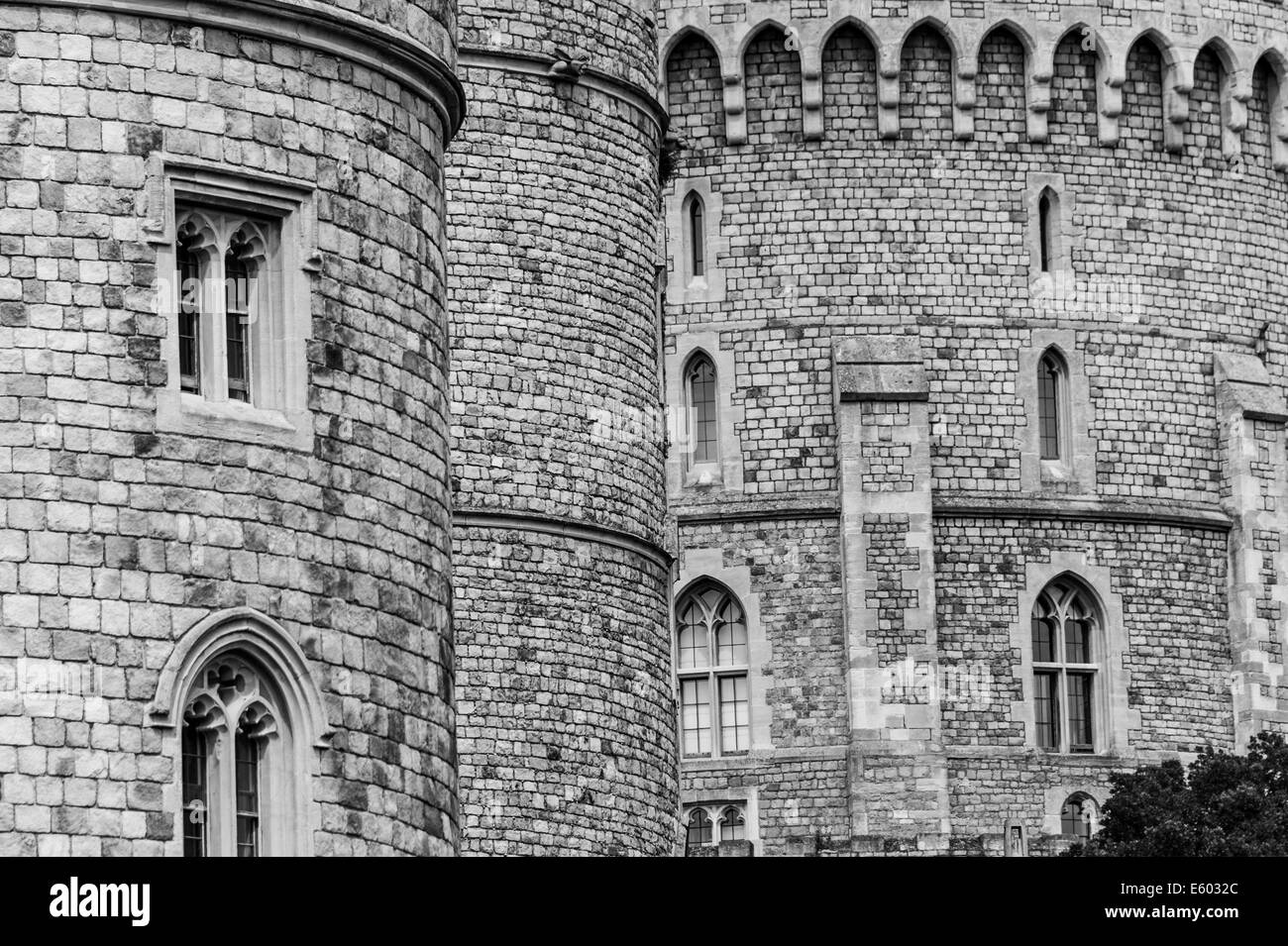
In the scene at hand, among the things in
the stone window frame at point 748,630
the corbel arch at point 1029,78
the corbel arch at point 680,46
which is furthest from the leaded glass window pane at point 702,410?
the corbel arch at point 1029,78

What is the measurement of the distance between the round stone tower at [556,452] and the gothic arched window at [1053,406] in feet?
56.0

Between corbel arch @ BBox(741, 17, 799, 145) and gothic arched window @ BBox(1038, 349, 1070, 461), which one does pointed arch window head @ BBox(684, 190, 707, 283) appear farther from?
gothic arched window @ BBox(1038, 349, 1070, 461)

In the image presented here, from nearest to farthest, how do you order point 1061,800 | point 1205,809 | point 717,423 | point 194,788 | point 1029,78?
point 194,788 → point 1205,809 → point 1061,800 → point 717,423 → point 1029,78

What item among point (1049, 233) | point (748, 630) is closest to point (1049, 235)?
point (1049, 233)

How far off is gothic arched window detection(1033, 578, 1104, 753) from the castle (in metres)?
0.06

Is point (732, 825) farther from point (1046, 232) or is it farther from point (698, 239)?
point (1046, 232)

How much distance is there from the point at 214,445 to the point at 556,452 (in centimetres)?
1417

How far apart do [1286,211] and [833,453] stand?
335 inches

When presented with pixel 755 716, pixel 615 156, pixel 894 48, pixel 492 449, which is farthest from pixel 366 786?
pixel 894 48

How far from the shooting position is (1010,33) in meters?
53.9

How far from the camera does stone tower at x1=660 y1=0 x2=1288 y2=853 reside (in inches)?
1983

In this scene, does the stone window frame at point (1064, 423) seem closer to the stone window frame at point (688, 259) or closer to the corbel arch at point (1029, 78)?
the corbel arch at point (1029, 78)

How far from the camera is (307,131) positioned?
21.1 meters
